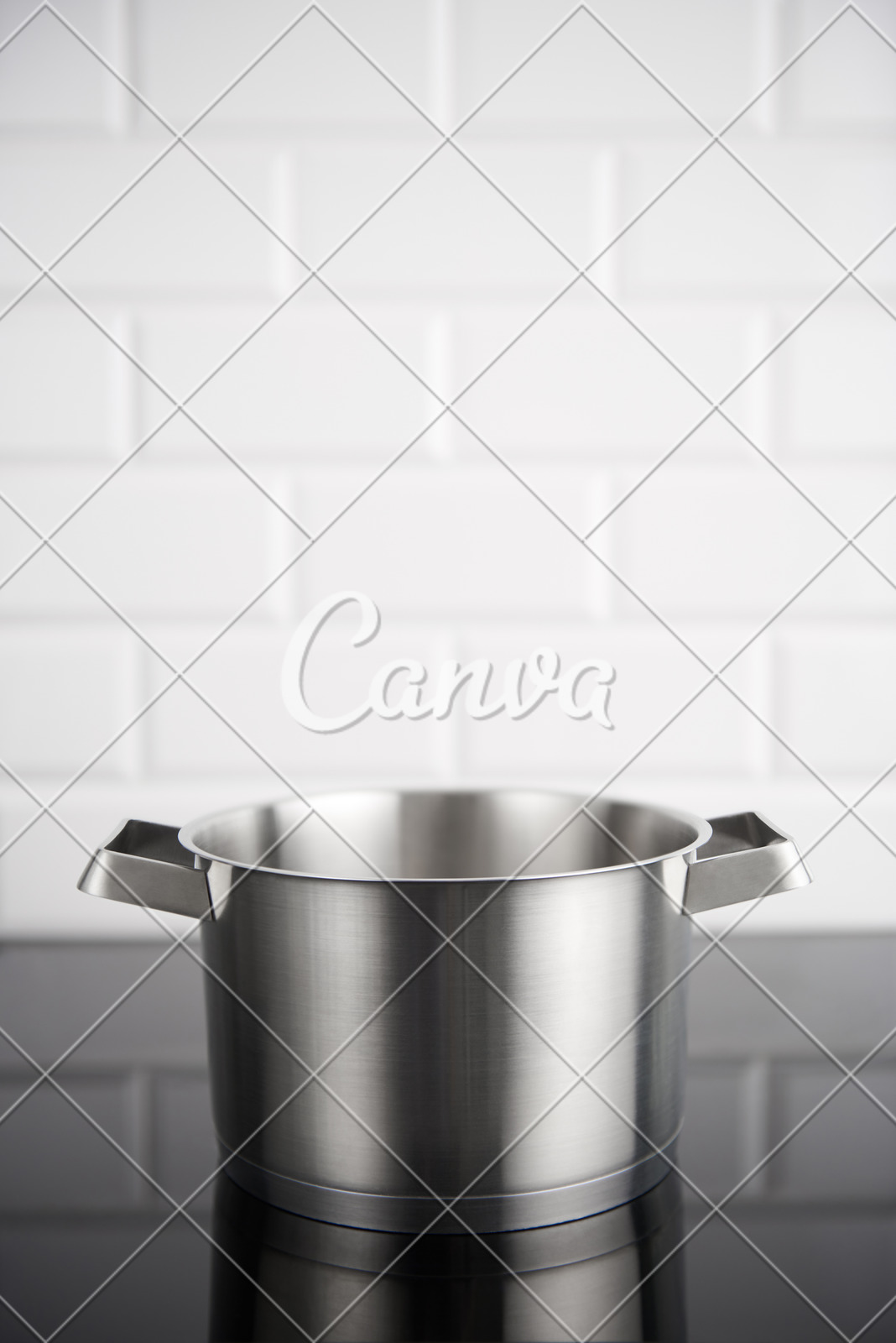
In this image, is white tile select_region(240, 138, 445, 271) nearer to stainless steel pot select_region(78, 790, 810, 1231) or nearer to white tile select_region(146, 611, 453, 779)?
white tile select_region(146, 611, 453, 779)

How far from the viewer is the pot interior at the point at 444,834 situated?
2.08 feet

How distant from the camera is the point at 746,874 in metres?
0.51

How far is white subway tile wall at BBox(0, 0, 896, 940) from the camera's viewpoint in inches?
32.6

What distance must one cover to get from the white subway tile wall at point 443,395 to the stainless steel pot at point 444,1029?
0.37 m

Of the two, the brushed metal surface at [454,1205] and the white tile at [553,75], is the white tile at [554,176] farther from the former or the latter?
the brushed metal surface at [454,1205]

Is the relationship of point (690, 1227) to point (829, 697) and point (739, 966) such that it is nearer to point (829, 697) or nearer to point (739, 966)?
point (739, 966)

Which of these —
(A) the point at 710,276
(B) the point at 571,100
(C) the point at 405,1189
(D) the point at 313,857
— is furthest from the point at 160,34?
(C) the point at 405,1189

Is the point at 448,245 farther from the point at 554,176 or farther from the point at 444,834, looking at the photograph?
the point at 444,834

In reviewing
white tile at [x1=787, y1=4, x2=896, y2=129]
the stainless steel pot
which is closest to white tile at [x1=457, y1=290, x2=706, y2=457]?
white tile at [x1=787, y1=4, x2=896, y2=129]

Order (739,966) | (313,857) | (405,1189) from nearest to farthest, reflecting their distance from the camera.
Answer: (405,1189)
(313,857)
(739,966)

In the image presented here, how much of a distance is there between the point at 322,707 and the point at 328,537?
13cm

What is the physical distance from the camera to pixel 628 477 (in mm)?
850

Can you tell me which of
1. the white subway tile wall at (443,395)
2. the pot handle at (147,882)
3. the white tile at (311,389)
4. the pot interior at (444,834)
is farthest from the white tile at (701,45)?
the pot handle at (147,882)

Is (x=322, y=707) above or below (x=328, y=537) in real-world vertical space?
below
